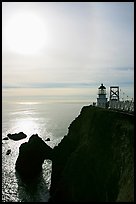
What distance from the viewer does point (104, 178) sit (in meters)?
28.5

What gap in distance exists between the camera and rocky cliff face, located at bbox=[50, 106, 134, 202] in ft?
81.0

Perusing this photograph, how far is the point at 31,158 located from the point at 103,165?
2841 centimetres

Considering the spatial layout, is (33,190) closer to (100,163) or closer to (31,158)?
(31,158)

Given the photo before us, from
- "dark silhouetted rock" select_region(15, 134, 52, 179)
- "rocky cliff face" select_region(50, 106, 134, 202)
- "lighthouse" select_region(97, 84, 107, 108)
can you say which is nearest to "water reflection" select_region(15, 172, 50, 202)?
"dark silhouetted rock" select_region(15, 134, 52, 179)

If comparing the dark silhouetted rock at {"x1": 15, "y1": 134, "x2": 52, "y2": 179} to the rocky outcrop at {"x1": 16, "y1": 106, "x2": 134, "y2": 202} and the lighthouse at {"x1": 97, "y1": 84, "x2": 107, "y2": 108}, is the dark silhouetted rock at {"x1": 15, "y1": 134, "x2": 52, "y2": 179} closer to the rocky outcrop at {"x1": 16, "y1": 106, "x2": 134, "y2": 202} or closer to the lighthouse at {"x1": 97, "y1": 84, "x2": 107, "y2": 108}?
the rocky outcrop at {"x1": 16, "y1": 106, "x2": 134, "y2": 202}

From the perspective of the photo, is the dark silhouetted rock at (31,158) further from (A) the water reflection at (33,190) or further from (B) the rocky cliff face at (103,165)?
(B) the rocky cliff face at (103,165)

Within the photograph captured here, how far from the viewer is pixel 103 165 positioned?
2983 centimetres

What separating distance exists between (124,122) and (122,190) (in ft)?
28.7

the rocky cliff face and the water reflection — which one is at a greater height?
the rocky cliff face

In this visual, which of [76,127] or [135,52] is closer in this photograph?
[135,52]

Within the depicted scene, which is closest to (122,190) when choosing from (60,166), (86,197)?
(86,197)

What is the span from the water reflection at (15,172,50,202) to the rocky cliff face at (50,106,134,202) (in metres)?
2.18

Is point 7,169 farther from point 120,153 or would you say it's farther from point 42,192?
point 120,153

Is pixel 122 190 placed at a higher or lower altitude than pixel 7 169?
higher
